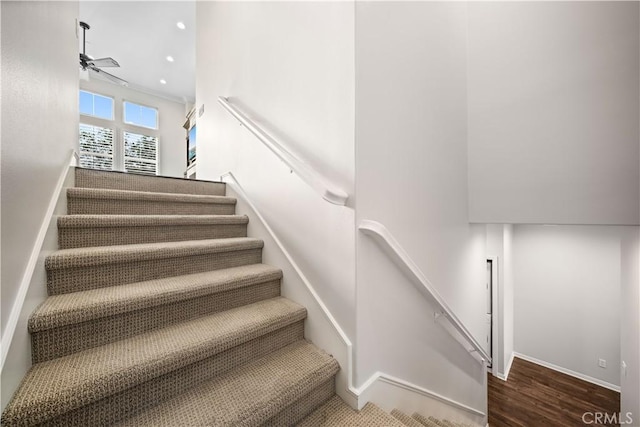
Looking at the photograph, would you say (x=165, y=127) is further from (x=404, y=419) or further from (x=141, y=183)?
(x=404, y=419)

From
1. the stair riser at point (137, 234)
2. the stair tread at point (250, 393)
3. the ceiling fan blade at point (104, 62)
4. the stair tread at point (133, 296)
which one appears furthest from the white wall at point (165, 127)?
the stair tread at point (250, 393)

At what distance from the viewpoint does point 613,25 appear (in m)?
2.14

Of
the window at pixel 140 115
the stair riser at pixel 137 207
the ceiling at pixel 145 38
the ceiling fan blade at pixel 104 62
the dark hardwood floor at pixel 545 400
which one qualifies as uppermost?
the ceiling at pixel 145 38

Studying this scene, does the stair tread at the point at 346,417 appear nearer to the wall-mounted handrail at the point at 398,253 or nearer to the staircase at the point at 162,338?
the staircase at the point at 162,338

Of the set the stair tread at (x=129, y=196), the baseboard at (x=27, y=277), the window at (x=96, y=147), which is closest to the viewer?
the baseboard at (x=27, y=277)

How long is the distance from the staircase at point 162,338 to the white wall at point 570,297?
177 inches

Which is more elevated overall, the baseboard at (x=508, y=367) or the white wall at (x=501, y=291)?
the white wall at (x=501, y=291)

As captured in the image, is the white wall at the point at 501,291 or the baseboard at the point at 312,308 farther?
the white wall at the point at 501,291

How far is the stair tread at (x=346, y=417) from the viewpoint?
1.16 meters

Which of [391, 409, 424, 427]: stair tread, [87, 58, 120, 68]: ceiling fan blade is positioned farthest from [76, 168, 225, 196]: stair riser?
[87, 58, 120, 68]: ceiling fan blade

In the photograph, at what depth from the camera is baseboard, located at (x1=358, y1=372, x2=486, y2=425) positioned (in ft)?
4.34

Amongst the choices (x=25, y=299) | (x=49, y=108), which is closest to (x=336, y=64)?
(x=49, y=108)

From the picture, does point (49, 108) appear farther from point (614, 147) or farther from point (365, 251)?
point (614, 147)

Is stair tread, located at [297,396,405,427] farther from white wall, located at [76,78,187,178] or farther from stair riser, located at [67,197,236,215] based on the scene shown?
white wall, located at [76,78,187,178]
